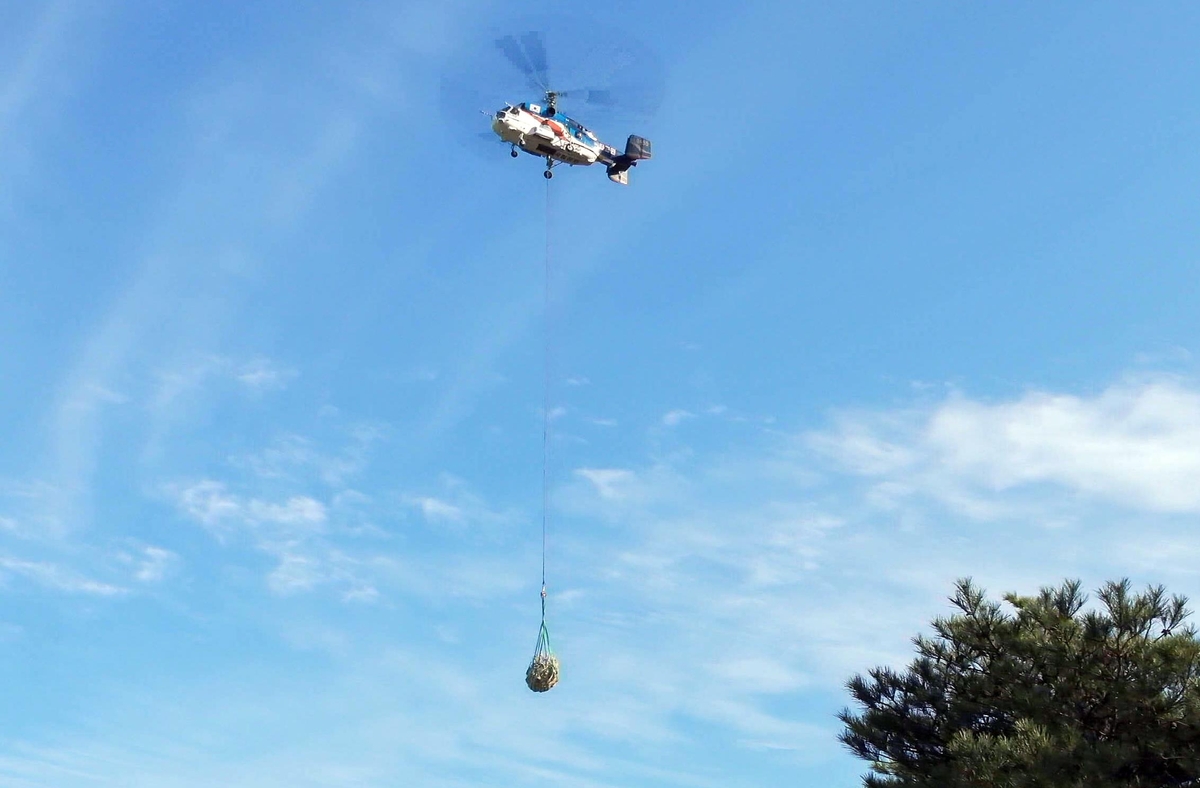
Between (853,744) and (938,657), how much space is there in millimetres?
2105

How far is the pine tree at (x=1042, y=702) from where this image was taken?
18.4 meters

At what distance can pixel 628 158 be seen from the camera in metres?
33.3

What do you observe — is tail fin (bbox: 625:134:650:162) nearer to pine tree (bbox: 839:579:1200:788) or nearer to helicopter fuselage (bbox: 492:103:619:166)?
helicopter fuselage (bbox: 492:103:619:166)

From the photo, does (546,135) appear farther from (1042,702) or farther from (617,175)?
(1042,702)

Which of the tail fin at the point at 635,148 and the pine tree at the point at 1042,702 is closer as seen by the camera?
the pine tree at the point at 1042,702

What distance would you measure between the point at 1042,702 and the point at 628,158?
18.4 m

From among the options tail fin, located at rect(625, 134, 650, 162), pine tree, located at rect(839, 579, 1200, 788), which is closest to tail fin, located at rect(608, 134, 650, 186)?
tail fin, located at rect(625, 134, 650, 162)

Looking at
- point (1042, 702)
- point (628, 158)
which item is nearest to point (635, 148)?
point (628, 158)

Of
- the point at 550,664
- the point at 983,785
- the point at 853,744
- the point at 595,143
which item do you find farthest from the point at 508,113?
the point at 983,785

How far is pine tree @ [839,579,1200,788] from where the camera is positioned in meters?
18.4

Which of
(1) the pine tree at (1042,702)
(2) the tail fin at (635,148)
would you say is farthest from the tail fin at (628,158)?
(1) the pine tree at (1042,702)

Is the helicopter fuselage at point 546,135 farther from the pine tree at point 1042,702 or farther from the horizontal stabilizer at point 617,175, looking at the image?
the pine tree at point 1042,702

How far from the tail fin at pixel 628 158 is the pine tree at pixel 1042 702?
51.8 ft

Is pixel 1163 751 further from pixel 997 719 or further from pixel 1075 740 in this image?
pixel 997 719
